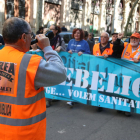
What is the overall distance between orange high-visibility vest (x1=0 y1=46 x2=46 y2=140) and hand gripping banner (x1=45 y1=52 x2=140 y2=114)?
3.38 meters

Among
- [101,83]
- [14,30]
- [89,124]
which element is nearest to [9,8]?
[101,83]

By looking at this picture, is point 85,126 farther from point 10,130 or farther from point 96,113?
point 10,130

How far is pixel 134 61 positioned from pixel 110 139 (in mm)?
1791

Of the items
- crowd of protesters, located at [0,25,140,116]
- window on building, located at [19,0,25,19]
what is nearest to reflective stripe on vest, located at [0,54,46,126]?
crowd of protesters, located at [0,25,140,116]

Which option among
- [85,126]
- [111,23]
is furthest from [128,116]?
[111,23]

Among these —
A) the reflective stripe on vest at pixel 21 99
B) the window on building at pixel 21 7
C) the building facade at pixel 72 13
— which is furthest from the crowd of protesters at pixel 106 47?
the window on building at pixel 21 7

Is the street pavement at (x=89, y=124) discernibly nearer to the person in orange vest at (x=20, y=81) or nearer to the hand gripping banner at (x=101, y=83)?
the hand gripping banner at (x=101, y=83)

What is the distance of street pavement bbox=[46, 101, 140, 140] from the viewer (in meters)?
3.71

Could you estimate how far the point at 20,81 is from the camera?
60.1 inches

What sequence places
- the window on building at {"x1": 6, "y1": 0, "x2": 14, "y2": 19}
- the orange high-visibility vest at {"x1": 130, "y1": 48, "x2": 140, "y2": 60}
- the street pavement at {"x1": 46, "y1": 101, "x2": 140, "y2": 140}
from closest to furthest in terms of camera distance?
the street pavement at {"x1": 46, "y1": 101, "x2": 140, "y2": 140}
the orange high-visibility vest at {"x1": 130, "y1": 48, "x2": 140, "y2": 60}
the window on building at {"x1": 6, "y1": 0, "x2": 14, "y2": 19}

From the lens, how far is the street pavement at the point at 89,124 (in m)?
3.71

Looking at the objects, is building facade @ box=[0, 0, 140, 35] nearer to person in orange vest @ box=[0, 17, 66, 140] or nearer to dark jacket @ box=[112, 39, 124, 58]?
dark jacket @ box=[112, 39, 124, 58]

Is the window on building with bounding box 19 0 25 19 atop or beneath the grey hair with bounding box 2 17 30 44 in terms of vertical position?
atop

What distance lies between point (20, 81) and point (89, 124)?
2.98 metres
